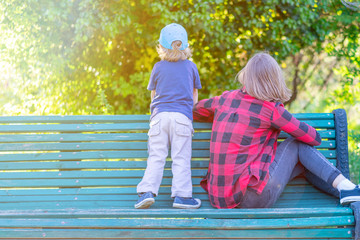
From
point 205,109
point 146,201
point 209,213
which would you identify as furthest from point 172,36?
point 209,213

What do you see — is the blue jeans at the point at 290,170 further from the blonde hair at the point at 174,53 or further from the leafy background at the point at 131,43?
the leafy background at the point at 131,43

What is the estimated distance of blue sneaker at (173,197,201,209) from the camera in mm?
2996

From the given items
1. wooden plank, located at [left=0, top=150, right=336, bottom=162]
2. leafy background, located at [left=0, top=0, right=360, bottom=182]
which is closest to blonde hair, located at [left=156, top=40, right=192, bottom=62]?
wooden plank, located at [left=0, top=150, right=336, bottom=162]

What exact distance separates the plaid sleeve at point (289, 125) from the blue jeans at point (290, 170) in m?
0.11

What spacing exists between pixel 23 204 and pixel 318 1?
411 centimetres

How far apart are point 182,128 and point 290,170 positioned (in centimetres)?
80

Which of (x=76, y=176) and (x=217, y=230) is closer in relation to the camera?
(x=217, y=230)

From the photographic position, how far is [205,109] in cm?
333

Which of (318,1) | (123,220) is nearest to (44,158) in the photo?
(123,220)

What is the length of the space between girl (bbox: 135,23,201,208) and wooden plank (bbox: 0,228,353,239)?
15.5 inches

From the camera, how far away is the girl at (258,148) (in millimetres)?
2914

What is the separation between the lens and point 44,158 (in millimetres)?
3441

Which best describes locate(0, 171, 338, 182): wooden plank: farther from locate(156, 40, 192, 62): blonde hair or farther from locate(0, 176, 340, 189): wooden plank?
locate(156, 40, 192, 62): blonde hair

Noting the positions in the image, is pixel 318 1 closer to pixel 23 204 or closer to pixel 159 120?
pixel 159 120
